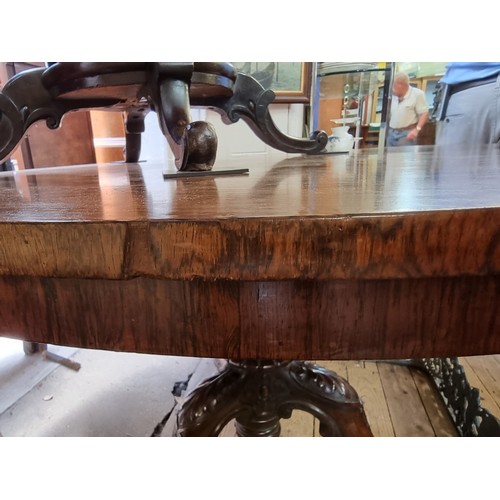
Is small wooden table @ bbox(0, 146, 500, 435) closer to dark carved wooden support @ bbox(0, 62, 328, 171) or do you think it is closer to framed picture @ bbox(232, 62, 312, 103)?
dark carved wooden support @ bbox(0, 62, 328, 171)

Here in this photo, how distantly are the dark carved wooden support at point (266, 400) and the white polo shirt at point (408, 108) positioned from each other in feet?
6.41

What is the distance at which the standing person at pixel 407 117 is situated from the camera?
2088mm

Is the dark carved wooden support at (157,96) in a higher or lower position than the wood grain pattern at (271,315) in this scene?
higher

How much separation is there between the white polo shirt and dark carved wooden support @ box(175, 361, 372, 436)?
1.95 meters

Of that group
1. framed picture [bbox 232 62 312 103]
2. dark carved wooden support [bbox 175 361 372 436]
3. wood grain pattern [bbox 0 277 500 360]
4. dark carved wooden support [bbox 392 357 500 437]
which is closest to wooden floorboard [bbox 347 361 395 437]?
dark carved wooden support [bbox 392 357 500 437]

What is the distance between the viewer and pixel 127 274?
0.49ft

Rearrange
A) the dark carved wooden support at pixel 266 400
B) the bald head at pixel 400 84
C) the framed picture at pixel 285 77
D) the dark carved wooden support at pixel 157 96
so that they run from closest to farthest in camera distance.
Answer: the dark carved wooden support at pixel 157 96 → the dark carved wooden support at pixel 266 400 → the framed picture at pixel 285 77 → the bald head at pixel 400 84

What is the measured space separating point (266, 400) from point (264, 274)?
418 millimetres

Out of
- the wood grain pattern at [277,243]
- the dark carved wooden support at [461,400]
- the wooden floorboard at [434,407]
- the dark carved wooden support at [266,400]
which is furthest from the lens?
the wooden floorboard at [434,407]

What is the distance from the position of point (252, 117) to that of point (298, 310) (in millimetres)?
540

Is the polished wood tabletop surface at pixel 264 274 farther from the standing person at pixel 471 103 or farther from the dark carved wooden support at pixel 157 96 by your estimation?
the standing person at pixel 471 103

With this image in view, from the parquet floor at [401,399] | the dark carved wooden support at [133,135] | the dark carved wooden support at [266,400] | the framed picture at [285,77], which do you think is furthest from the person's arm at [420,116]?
the dark carved wooden support at [266,400]
